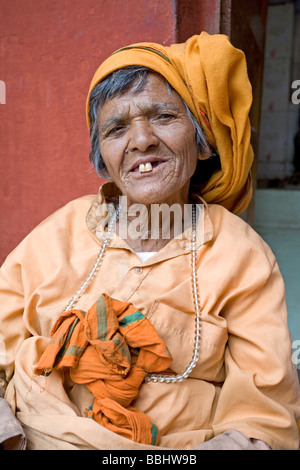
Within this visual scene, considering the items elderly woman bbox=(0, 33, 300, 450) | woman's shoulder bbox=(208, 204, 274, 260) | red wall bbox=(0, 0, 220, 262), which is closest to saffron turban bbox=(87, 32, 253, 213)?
elderly woman bbox=(0, 33, 300, 450)

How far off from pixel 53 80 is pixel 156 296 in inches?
54.7

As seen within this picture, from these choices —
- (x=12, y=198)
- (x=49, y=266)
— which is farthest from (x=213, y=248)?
(x=12, y=198)

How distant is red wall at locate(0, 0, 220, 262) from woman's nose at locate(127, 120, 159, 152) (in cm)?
64

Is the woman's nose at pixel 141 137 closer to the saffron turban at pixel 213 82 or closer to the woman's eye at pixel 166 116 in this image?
the woman's eye at pixel 166 116

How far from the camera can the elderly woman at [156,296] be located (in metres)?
1.21

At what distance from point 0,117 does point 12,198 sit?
18.7 inches

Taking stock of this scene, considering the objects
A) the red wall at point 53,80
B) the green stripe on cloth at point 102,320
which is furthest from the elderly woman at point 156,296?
the red wall at point 53,80

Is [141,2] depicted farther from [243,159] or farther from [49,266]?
[49,266]

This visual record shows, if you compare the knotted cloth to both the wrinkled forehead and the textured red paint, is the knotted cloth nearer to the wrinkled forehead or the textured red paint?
the wrinkled forehead

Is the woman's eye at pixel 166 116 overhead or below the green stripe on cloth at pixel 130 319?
overhead

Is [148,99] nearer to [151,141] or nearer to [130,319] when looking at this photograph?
[151,141]

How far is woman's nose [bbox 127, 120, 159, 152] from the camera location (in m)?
1.39

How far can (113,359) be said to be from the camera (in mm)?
1174

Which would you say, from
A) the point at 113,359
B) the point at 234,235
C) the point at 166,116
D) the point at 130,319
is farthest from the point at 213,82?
the point at 113,359
